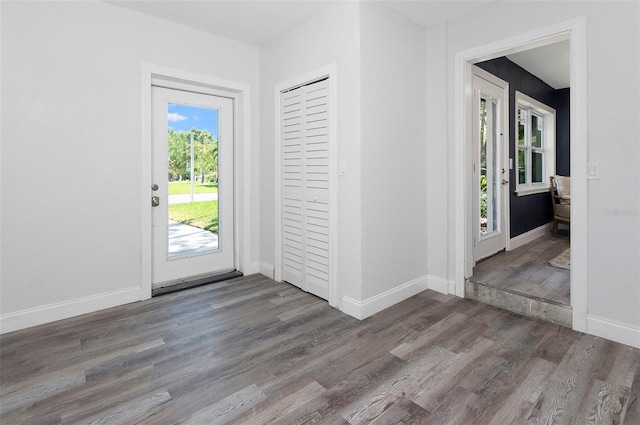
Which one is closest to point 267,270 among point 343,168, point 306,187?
point 306,187

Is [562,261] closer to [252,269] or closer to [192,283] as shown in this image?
[252,269]

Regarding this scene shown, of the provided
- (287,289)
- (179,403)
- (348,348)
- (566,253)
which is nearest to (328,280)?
(287,289)

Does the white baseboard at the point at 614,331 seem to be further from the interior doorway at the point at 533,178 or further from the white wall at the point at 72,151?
the white wall at the point at 72,151

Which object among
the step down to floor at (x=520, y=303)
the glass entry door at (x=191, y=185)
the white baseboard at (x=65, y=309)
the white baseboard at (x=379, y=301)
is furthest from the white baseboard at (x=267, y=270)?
the step down to floor at (x=520, y=303)

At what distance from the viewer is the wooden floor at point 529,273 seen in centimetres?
289

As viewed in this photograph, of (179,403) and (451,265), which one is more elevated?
(451,265)

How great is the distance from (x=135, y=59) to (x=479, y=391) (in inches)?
139

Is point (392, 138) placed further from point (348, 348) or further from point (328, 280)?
point (348, 348)

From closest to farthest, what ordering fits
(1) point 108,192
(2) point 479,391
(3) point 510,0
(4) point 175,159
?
(2) point 479,391 < (3) point 510,0 < (1) point 108,192 < (4) point 175,159

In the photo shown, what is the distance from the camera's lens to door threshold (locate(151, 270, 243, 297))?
3192mm

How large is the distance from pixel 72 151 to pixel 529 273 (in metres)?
4.29

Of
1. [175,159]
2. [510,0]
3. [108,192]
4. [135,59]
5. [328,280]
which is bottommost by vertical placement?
[328,280]

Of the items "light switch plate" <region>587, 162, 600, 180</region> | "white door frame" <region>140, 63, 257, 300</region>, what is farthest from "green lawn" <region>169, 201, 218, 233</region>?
"light switch plate" <region>587, 162, 600, 180</region>

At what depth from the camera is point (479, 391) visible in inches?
69.2
